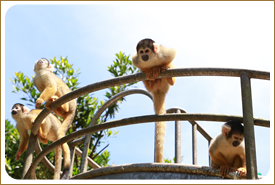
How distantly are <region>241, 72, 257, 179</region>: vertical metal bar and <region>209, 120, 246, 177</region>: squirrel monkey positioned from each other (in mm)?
991

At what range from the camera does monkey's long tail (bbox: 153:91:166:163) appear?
4.64m

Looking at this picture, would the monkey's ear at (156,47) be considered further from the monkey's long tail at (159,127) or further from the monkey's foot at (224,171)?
the monkey's foot at (224,171)

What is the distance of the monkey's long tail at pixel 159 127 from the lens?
4639mm

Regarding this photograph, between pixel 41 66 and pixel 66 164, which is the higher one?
pixel 41 66

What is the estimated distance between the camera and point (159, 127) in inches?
195

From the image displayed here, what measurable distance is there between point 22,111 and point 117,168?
12.1 ft

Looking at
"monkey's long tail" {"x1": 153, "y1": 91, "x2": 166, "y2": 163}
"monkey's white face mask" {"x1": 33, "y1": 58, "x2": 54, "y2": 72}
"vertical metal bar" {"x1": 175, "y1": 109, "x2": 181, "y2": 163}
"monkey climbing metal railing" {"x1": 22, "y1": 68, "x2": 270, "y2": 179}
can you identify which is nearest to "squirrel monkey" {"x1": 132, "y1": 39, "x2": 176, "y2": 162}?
"monkey's long tail" {"x1": 153, "y1": 91, "x2": 166, "y2": 163}

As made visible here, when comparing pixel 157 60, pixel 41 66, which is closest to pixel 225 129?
pixel 157 60

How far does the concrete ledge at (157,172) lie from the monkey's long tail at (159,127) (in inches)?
39.4

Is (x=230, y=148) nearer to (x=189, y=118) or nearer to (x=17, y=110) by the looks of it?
(x=189, y=118)

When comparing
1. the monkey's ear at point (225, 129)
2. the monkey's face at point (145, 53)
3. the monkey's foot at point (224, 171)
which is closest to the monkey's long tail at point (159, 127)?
the monkey's face at point (145, 53)

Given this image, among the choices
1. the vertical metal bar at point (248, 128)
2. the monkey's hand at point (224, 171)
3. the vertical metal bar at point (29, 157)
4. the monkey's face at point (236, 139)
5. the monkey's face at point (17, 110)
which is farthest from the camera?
the monkey's face at point (17, 110)

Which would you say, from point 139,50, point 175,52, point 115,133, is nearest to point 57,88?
point 139,50

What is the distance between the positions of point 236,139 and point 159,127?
5.28ft
